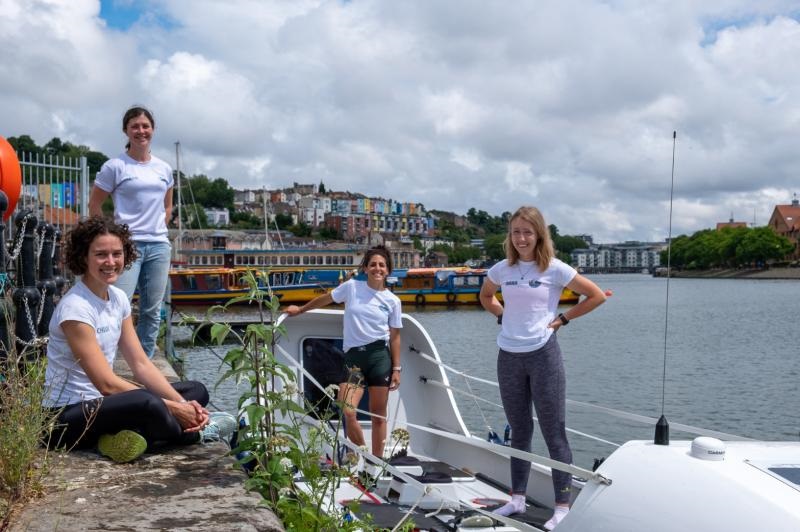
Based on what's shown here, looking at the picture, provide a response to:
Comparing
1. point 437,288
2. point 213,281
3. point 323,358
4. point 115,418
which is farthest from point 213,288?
point 115,418

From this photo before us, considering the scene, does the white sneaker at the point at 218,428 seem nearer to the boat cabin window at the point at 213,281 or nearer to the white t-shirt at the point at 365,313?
the white t-shirt at the point at 365,313

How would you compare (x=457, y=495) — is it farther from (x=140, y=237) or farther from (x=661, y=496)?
(x=661, y=496)

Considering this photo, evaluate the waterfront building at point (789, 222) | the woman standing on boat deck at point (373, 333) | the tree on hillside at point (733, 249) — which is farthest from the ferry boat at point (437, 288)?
the waterfront building at point (789, 222)

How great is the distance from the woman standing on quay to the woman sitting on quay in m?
1.49

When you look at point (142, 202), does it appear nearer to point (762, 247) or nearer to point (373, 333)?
point (373, 333)

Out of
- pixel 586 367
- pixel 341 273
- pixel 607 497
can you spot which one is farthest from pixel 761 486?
pixel 341 273

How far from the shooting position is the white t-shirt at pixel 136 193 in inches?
219

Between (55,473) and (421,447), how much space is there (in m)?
4.49

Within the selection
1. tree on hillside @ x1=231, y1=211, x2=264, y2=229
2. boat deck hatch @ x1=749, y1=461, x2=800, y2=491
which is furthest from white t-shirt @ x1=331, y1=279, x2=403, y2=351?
tree on hillside @ x1=231, y1=211, x2=264, y2=229

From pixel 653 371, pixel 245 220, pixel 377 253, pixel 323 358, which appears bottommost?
pixel 653 371

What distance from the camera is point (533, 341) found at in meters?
4.68

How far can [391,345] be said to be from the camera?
20.2 feet

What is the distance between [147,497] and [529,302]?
2425 millimetres

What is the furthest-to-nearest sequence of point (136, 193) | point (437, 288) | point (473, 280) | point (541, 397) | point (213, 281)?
point (473, 280), point (437, 288), point (213, 281), point (136, 193), point (541, 397)
